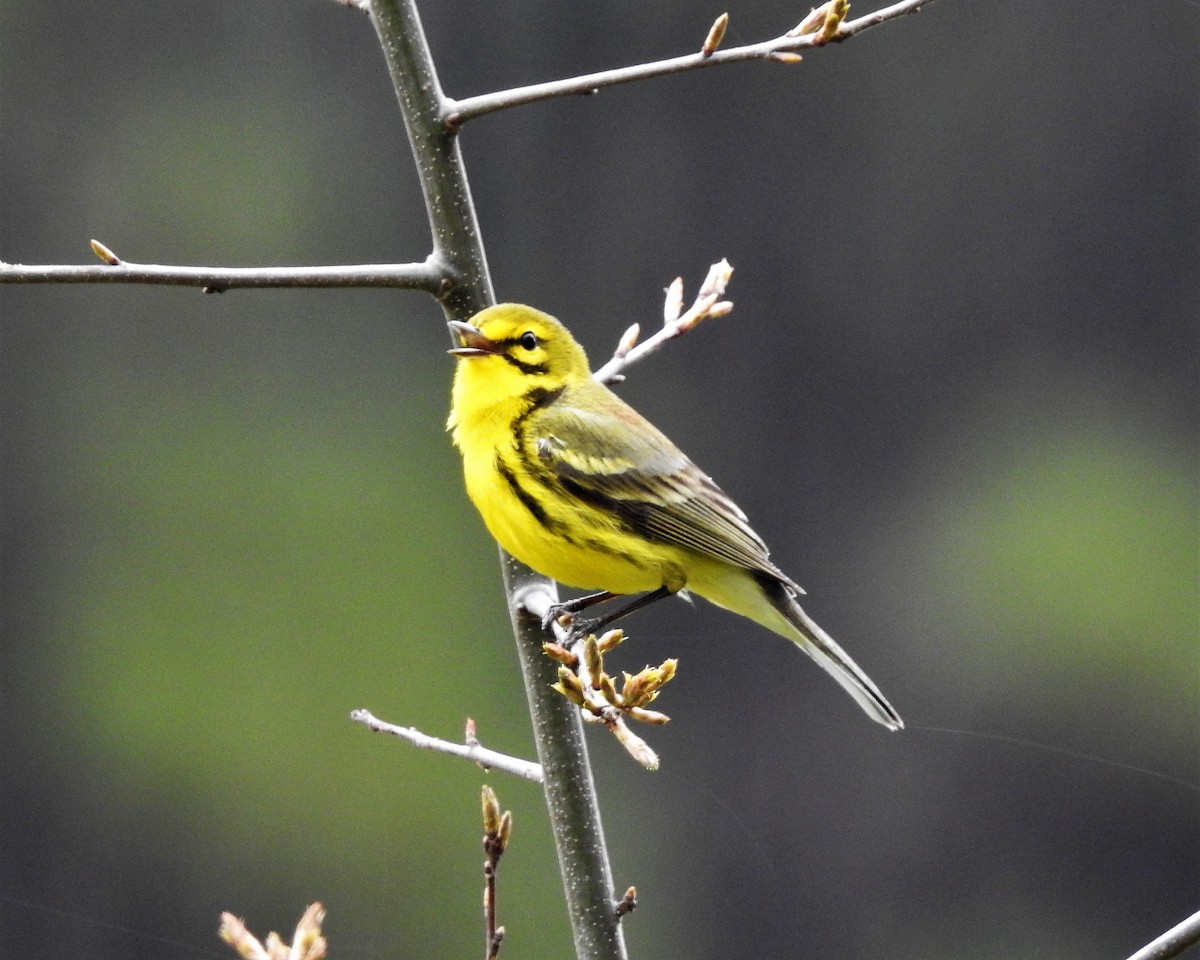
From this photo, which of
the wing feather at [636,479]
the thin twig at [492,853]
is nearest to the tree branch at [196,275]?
the thin twig at [492,853]

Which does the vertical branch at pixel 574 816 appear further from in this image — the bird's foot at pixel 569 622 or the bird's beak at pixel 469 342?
the bird's beak at pixel 469 342

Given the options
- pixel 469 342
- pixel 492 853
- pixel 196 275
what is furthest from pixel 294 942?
pixel 469 342

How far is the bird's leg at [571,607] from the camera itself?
1844mm

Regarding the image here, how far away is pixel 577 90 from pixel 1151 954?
983 millimetres

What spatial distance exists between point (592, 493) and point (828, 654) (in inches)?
17.8

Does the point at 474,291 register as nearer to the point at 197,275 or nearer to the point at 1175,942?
the point at 197,275

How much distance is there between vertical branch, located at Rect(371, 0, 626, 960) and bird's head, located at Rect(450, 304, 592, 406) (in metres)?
0.46

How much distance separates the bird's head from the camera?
91.3 inches

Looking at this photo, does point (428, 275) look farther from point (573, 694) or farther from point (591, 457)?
point (591, 457)

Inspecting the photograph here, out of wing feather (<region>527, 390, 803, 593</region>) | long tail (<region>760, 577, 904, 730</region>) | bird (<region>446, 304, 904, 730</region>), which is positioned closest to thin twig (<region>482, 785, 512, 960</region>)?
bird (<region>446, 304, 904, 730</region>)

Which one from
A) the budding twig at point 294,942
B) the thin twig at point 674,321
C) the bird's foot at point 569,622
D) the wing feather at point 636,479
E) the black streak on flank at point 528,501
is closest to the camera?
the budding twig at point 294,942

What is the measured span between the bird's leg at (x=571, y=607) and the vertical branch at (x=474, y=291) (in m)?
0.08

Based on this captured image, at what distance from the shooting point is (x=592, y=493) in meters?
2.30

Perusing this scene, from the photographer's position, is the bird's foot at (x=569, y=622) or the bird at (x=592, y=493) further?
the bird at (x=592, y=493)
